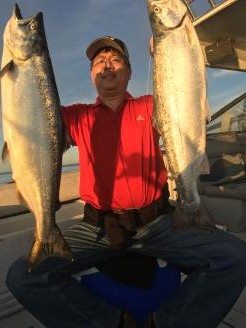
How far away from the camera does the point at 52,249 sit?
2969mm

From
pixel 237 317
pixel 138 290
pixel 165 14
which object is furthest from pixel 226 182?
pixel 165 14

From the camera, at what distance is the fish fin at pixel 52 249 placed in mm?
2967

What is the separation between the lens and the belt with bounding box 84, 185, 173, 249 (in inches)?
130

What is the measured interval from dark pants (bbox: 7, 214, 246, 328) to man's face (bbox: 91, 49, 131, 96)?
4.32 ft

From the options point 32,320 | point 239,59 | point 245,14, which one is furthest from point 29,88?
point 239,59

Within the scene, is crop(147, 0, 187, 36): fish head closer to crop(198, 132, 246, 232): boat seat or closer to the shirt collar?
the shirt collar

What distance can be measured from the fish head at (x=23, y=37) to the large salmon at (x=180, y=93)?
0.82 m

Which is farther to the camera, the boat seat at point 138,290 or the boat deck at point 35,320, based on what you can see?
the boat deck at point 35,320

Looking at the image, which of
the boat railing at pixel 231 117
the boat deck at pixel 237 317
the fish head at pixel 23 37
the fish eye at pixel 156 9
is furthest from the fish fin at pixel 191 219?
the boat railing at pixel 231 117

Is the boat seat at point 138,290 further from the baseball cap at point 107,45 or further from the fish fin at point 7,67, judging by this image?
the baseball cap at point 107,45

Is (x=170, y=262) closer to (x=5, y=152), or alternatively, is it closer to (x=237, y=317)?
(x=237, y=317)

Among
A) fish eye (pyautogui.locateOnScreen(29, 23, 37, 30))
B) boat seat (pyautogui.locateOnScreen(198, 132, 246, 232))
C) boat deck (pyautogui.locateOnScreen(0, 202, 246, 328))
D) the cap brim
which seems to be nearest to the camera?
fish eye (pyautogui.locateOnScreen(29, 23, 37, 30))

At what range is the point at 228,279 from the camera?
3.03m

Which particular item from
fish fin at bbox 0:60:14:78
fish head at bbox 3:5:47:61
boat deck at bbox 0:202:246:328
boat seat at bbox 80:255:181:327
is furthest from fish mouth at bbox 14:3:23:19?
boat deck at bbox 0:202:246:328
